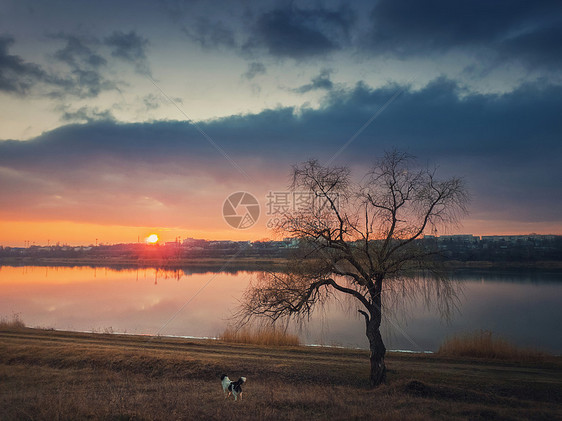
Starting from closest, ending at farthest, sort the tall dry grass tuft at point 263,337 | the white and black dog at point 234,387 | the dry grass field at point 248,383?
the dry grass field at point 248,383 < the white and black dog at point 234,387 < the tall dry grass tuft at point 263,337

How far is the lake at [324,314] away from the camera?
2348 cm

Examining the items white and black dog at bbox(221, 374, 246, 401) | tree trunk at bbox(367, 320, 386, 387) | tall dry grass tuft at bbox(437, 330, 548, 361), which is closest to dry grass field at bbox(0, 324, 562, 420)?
white and black dog at bbox(221, 374, 246, 401)

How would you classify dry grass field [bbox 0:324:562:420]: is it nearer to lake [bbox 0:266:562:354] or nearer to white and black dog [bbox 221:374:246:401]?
white and black dog [bbox 221:374:246:401]

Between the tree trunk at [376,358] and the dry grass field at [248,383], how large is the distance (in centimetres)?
52

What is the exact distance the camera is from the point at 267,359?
50.8 ft

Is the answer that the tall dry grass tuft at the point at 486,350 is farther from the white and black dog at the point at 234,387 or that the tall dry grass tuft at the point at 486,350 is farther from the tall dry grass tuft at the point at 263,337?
the white and black dog at the point at 234,387

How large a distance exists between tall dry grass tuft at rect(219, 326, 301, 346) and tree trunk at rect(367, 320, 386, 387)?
8236 mm

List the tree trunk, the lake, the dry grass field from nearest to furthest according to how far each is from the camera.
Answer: the dry grass field, the tree trunk, the lake

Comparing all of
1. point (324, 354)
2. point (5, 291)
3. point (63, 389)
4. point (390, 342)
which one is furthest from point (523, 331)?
point (5, 291)

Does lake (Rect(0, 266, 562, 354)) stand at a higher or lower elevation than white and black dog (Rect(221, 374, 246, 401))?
lower

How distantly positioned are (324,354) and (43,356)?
12.3m

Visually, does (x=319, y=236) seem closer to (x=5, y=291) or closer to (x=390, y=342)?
(x=390, y=342)

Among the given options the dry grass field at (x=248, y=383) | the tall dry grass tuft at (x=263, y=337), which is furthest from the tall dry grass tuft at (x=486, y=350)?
the tall dry grass tuft at (x=263, y=337)

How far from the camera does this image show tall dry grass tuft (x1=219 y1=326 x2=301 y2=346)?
1981cm
